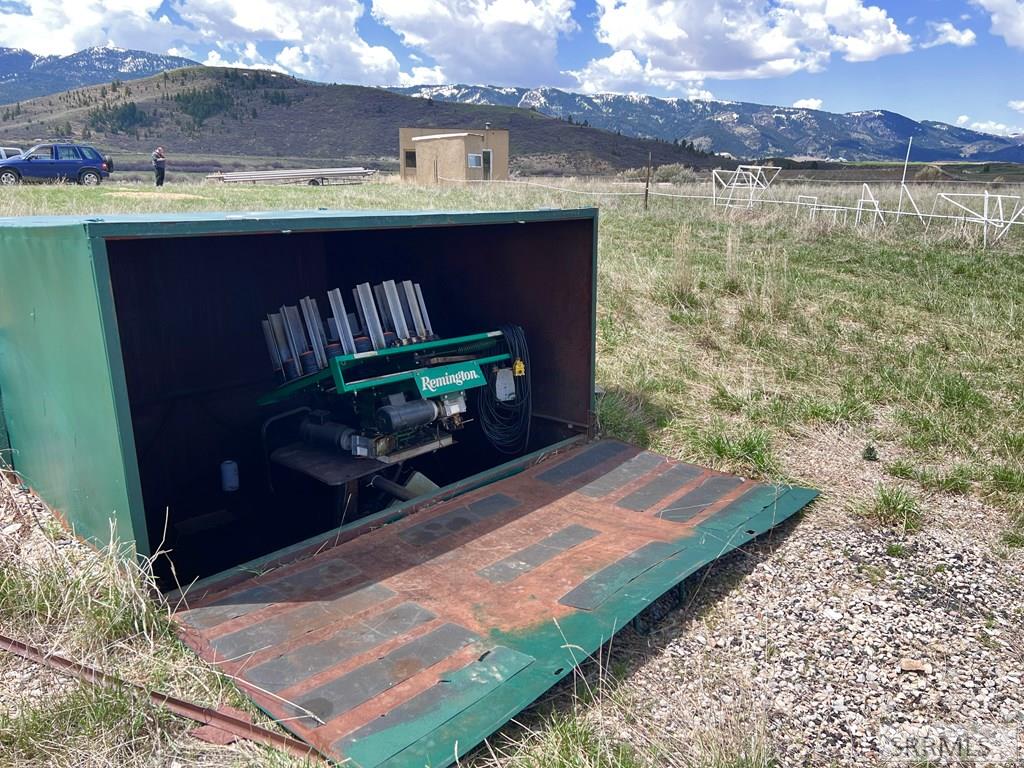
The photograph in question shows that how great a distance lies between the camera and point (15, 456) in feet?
15.4

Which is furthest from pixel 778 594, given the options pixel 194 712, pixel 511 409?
pixel 194 712

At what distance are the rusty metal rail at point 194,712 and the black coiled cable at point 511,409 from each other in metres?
3.10

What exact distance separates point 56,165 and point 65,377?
79.3 ft

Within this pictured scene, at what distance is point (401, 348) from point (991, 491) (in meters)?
3.58

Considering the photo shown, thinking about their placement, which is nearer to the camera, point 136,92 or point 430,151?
point 430,151

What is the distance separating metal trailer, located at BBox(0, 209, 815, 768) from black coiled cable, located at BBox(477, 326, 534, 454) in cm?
17

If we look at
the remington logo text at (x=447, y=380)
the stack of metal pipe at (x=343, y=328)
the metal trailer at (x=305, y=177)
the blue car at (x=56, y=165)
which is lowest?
the remington logo text at (x=447, y=380)

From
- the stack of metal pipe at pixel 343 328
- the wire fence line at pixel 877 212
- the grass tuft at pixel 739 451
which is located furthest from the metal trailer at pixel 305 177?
the grass tuft at pixel 739 451

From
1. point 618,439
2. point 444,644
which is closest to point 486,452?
point 618,439

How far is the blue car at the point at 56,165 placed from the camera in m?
22.7

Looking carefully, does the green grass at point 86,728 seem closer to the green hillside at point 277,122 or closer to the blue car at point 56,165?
the blue car at point 56,165

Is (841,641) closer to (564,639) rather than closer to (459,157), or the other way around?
(564,639)

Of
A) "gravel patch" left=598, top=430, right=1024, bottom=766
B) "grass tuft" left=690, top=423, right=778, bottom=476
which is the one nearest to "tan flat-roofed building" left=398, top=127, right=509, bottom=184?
"grass tuft" left=690, top=423, right=778, bottom=476

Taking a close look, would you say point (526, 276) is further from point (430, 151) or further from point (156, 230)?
point (430, 151)
